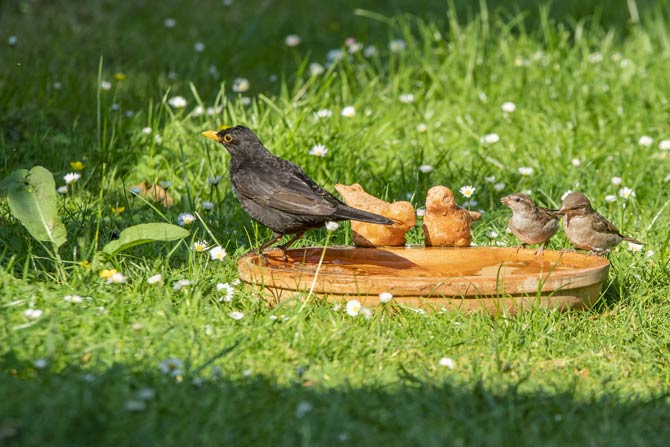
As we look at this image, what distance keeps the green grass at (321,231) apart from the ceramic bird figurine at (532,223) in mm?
437

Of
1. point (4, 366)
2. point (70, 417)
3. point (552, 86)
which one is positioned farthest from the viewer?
point (552, 86)

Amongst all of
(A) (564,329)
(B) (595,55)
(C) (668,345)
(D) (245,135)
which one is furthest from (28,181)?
(B) (595,55)

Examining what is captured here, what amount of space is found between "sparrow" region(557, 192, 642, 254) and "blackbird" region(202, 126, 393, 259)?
1147mm

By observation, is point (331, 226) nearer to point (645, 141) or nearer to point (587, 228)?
point (587, 228)

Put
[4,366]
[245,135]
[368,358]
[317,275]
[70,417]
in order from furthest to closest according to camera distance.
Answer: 1. [245,135]
2. [317,275]
3. [368,358]
4. [4,366]
5. [70,417]

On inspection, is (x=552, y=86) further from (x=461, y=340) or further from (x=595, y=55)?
(x=461, y=340)

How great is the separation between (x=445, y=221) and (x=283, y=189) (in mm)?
880

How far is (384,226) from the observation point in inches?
198

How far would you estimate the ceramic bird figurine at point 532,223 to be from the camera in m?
4.97

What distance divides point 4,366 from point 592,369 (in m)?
2.34

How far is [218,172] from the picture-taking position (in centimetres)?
630

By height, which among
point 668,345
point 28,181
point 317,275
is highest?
point 28,181

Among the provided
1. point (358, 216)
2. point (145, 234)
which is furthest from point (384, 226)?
point (145, 234)

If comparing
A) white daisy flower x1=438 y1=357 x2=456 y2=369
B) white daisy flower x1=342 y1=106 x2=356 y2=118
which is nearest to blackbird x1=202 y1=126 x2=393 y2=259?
white daisy flower x1=438 y1=357 x2=456 y2=369
